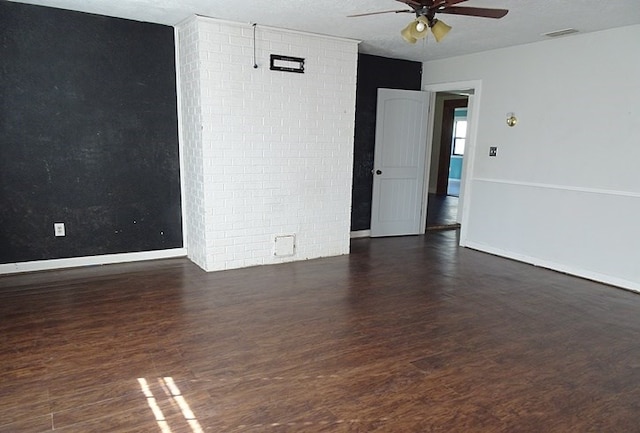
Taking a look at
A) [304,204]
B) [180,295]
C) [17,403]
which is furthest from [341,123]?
[17,403]

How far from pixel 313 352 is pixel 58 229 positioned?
2.94 meters

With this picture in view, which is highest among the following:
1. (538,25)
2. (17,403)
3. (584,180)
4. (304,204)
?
(538,25)

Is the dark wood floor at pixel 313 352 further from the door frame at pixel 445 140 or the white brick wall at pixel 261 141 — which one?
the door frame at pixel 445 140

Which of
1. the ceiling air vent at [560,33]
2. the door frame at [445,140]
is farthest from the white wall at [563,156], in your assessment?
the door frame at [445,140]

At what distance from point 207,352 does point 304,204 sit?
2.37 metres

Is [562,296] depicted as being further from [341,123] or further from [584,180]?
[341,123]

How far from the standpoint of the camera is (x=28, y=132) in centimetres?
393

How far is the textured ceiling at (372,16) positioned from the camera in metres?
3.45

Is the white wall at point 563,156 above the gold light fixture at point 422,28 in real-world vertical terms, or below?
below

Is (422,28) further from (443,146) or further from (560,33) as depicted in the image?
(443,146)

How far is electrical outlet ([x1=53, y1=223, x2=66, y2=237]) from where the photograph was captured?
13.7 ft

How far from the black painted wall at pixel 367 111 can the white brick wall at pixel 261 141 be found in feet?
2.33

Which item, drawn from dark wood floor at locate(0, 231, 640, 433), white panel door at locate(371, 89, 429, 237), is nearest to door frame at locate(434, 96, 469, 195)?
white panel door at locate(371, 89, 429, 237)

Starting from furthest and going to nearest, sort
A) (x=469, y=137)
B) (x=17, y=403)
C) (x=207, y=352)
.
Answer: (x=469, y=137) < (x=207, y=352) < (x=17, y=403)
